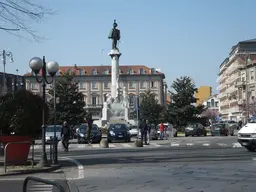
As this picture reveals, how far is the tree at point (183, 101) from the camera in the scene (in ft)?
210

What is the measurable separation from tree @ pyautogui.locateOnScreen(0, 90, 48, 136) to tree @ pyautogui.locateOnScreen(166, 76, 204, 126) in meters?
47.5

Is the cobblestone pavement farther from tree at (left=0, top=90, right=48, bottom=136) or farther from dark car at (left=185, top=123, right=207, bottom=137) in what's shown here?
dark car at (left=185, top=123, right=207, bottom=137)

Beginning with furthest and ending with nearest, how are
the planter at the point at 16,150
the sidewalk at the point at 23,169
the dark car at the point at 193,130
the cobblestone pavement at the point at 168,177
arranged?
the dark car at the point at 193,130
the planter at the point at 16,150
the sidewalk at the point at 23,169
the cobblestone pavement at the point at 168,177

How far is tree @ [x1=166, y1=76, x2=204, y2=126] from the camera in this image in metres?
64.1

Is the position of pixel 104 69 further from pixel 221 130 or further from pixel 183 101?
pixel 221 130

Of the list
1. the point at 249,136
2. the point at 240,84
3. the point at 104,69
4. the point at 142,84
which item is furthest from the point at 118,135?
the point at 104,69

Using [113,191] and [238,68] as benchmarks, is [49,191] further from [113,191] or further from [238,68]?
[238,68]

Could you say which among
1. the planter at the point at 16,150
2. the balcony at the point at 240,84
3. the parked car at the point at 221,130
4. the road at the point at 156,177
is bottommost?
the road at the point at 156,177

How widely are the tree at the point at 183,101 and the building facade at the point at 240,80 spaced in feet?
82.8

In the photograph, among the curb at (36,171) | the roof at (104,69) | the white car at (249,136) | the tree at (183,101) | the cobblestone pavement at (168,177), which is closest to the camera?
the cobblestone pavement at (168,177)

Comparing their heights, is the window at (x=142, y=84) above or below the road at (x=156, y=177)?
above

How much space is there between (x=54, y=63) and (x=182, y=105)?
4717cm

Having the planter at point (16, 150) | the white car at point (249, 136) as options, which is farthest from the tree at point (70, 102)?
the planter at point (16, 150)

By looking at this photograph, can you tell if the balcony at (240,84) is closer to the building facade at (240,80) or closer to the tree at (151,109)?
the building facade at (240,80)
